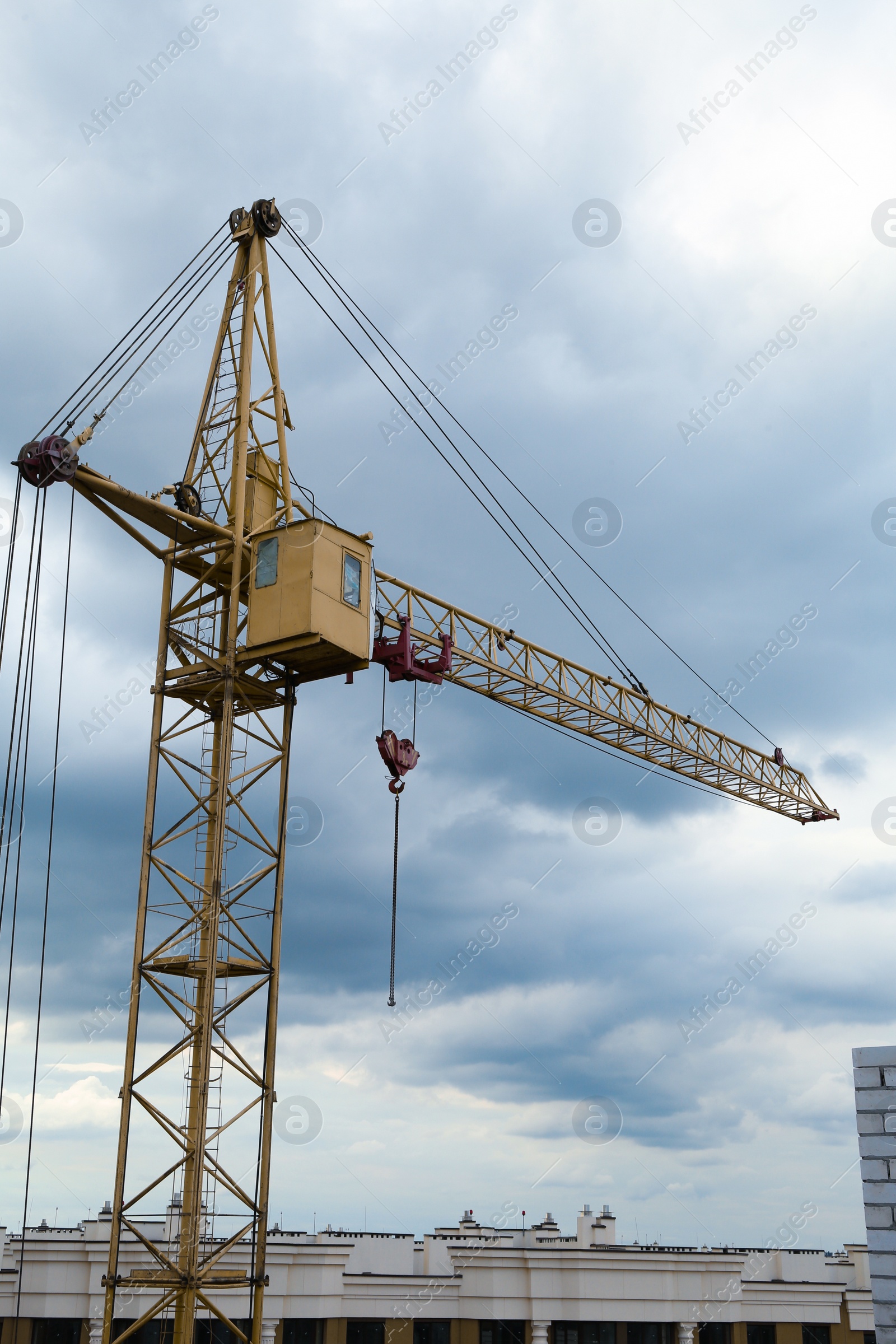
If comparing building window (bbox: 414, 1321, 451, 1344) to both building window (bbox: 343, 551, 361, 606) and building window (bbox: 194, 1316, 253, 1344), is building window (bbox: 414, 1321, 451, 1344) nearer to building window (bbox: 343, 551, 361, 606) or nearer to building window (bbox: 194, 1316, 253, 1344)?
building window (bbox: 194, 1316, 253, 1344)

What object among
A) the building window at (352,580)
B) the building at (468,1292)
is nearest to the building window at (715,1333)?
the building at (468,1292)

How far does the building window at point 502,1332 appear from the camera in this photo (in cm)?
3884

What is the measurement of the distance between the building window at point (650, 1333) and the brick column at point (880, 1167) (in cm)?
3044

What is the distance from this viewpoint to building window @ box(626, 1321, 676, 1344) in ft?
131

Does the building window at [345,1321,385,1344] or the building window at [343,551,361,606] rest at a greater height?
the building window at [343,551,361,606]

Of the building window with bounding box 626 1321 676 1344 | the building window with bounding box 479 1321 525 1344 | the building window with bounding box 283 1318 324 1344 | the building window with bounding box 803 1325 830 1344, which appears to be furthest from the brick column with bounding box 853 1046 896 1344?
the building window with bounding box 803 1325 830 1344

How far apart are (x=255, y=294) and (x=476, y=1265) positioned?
30027 millimetres

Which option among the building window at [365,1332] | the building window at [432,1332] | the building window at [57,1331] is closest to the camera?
the building window at [57,1331]

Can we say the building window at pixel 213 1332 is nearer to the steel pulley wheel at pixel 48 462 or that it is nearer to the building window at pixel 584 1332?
the building window at pixel 584 1332

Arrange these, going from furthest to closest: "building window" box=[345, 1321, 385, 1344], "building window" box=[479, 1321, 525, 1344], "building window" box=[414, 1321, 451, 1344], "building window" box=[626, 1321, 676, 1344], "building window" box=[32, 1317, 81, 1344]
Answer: "building window" box=[626, 1321, 676, 1344] → "building window" box=[479, 1321, 525, 1344] → "building window" box=[414, 1321, 451, 1344] → "building window" box=[345, 1321, 385, 1344] → "building window" box=[32, 1317, 81, 1344]

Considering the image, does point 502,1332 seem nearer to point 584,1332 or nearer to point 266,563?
point 584,1332

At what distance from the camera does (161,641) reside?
1238 inches

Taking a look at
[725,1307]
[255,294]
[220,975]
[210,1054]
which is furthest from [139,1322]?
[255,294]

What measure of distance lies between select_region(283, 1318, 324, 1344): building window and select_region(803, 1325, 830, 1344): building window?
57.4ft
